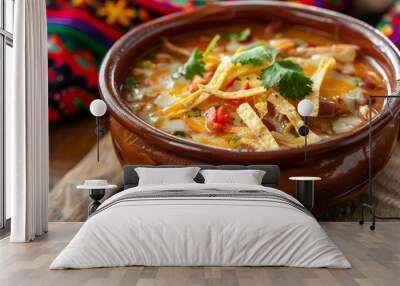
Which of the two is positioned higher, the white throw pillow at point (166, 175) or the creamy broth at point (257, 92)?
the creamy broth at point (257, 92)

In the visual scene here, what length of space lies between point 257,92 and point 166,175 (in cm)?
99

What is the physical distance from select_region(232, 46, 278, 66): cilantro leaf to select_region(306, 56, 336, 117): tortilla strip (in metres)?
0.38

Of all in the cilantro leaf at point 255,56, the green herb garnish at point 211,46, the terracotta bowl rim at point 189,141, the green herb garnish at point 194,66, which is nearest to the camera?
the terracotta bowl rim at point 189,141

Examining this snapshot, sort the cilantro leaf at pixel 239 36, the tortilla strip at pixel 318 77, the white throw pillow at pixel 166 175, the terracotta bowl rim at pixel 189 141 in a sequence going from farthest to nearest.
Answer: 1. the cilantro leaf at pixel 239 36
2. the tortilla strip at pixel 318 77
3. the white throw pillow at pixel 166 175
4. the terracotta bowl rim at pixel 189 141

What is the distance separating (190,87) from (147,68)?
1.93 feet

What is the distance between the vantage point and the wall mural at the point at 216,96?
4.68 metres

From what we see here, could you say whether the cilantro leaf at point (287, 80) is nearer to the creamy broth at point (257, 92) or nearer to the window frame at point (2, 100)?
the creamy broth at point (257, 92)

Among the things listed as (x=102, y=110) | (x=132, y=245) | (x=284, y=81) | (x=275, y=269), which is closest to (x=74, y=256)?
(x=132, y=245)

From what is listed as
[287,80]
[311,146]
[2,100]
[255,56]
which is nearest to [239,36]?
[255,56]

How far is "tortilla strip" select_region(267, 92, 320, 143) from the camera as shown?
4.79 meters

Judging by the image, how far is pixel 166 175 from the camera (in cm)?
468

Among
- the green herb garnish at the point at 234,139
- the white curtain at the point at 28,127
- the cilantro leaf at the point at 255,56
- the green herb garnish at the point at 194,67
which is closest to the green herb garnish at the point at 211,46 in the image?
the green herb garnish at the point at 194,67

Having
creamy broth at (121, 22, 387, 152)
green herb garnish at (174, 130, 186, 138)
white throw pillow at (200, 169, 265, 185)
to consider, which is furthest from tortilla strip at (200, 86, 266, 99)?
white throw pillow at (200, 169, 265, 185)

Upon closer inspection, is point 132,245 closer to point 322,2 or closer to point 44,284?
point 44,284
